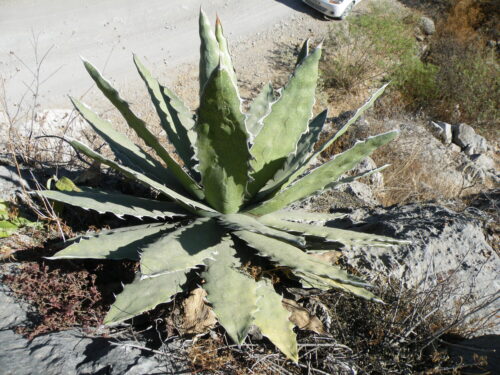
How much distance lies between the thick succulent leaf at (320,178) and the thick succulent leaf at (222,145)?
15cm

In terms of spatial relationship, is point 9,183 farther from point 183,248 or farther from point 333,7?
point 333,7

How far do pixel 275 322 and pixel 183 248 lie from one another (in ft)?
1.58

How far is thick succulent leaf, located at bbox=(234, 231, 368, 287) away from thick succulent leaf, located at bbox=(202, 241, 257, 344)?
13cm

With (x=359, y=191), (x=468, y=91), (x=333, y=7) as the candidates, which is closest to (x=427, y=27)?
(x=333, y=7)

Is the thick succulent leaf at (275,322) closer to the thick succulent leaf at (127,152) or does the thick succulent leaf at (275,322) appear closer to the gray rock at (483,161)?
the thick succulent leaf at (127,152)

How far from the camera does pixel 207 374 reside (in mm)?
1698

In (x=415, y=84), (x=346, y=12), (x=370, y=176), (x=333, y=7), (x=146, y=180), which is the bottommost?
(x=370, y=176)

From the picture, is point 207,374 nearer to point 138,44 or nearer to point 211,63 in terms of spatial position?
point 211,63

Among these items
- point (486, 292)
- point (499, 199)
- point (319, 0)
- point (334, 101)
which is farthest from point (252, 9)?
point (486, 292)

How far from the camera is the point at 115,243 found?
180cm

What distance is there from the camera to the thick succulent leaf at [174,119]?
218 cm

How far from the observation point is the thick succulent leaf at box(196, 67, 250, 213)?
1543mm

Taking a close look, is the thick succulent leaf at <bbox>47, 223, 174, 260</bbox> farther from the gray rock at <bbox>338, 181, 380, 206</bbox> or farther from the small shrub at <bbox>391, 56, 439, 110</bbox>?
the small shrub at <bbox>391, 56, 439, 110</bbox>

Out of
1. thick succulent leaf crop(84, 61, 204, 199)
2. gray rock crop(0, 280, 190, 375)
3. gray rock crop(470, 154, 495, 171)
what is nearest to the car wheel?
gray rock crop(470, 154, 495, 171)
